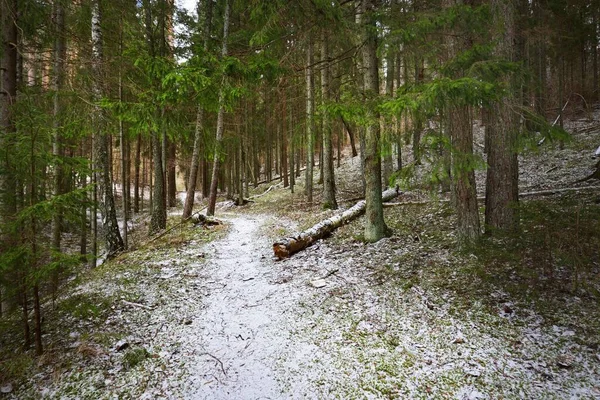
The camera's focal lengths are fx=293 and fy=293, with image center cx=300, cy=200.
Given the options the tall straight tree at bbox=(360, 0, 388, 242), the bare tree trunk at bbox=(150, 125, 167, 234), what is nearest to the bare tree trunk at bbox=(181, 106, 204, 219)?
the bare tree trunk at bbox=(150, 125, 167, 234)

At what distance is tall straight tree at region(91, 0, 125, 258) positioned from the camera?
24.6ft

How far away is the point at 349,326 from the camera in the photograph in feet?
15.9

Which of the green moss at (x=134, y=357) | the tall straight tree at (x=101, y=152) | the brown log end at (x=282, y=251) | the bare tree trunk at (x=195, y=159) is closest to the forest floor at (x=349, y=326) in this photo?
the green moss at (x=134, y=357)

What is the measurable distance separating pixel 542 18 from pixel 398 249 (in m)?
16.6

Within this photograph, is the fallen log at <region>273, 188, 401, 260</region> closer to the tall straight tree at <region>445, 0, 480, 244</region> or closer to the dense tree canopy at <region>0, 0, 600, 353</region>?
the dense tree canopy at <region>0, 0, 600, 353</region>

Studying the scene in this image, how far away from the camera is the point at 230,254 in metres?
9.04

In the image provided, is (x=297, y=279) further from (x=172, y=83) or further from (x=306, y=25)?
(x=306, y=25)

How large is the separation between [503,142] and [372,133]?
8.74ft

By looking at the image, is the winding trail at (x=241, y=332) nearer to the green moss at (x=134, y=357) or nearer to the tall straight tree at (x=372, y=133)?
the green moss at (x=134, y=357)

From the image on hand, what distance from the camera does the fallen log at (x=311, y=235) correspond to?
8188 mm

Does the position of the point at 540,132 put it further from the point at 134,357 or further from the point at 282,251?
the point at 134,357

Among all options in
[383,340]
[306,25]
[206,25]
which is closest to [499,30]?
[306,25]

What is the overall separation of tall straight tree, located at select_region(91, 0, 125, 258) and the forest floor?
1897 millimetres

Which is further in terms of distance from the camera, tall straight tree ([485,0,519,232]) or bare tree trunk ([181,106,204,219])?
bare tree trunk ([181,106,204,219])
